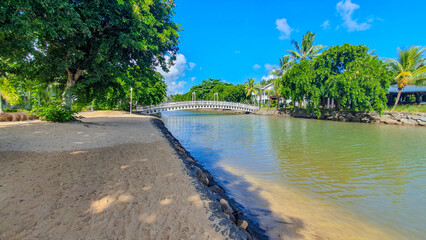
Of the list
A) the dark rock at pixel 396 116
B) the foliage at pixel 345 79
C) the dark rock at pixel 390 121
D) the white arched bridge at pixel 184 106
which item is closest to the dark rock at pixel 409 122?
the dark rock at pixel 396 116

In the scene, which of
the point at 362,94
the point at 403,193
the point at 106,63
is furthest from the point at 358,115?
the point at 106,63

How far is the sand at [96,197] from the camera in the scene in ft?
7.89

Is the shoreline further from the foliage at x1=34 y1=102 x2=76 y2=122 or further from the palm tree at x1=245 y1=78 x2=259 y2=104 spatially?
the foliage at x1=34 y1=102 x2=76 y2=122

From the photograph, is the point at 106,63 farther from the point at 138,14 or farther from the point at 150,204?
the point at 150,204

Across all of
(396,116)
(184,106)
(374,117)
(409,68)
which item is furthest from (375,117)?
(184,106)

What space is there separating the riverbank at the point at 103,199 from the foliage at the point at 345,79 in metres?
24.1

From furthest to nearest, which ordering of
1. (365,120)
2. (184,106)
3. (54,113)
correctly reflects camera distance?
(184,106) → (365,120) → (54,113)

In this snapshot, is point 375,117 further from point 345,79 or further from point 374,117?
point 345,79

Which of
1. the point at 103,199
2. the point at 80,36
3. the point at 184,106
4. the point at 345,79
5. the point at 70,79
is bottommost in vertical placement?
the point at 103,199

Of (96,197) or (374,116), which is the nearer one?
(96,197)

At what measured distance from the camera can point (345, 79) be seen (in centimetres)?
2280

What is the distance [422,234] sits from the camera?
3.55 metres

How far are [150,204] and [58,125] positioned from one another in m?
8.63

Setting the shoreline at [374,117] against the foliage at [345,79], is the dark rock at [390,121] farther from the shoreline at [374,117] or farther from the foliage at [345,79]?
the foliage at [345,79]
